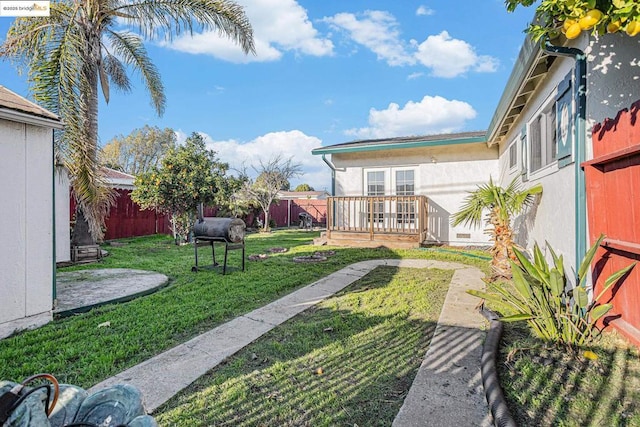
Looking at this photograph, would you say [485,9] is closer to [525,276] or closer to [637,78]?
[637,78]

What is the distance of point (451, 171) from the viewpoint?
33.2 ft

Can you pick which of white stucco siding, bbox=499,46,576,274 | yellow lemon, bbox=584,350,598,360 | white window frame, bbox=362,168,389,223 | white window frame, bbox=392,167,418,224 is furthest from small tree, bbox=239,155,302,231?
yellow lemon, bbox=584,350,598,360

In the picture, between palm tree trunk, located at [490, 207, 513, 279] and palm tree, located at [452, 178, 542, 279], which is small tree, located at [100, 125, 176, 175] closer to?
palm tree, located at [452, 178, 542, 279]

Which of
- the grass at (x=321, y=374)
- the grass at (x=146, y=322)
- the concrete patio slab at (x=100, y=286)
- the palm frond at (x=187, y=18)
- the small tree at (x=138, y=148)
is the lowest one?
the grass at (x=321, y=374)

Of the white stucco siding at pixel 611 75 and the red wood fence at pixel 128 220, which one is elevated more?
the white stucco siding at pixel 611 75

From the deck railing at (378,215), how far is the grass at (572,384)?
21.7 feet

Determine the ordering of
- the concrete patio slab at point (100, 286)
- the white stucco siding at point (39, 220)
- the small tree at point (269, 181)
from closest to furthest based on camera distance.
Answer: the white stucco siding at point (39, 220) < the concrete patio slab at point (100, 286) < the small tree at point (269, 181)

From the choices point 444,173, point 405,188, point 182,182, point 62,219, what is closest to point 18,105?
point 62,219

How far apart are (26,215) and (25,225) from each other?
0.10 m

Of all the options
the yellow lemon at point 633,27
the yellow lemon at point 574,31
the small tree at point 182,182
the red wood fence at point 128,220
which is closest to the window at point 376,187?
the small tree at point 182,182

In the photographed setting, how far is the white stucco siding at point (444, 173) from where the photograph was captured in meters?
9.90

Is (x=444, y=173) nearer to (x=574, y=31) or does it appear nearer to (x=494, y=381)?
(x=574, y=31)

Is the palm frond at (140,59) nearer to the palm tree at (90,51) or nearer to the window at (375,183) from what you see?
the palm tree at (90,51)

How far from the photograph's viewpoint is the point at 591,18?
82.8 inches
